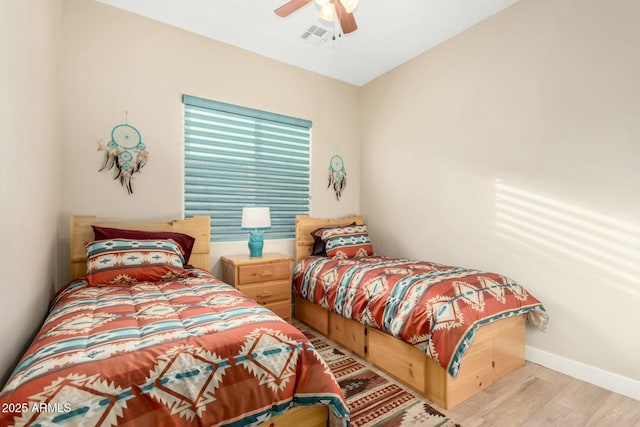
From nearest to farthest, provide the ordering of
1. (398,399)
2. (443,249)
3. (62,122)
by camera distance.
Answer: (398,399), (62,122), (443,249)

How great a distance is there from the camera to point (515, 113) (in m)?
2.50

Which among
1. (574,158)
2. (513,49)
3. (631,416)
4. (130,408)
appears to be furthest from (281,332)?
(513,49)

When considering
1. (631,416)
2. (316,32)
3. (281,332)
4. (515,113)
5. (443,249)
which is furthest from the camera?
(443,249)

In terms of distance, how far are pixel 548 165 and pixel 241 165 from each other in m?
2.73

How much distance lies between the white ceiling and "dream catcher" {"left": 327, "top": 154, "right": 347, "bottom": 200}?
3.74ft

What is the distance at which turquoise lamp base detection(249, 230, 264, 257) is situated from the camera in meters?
2.98

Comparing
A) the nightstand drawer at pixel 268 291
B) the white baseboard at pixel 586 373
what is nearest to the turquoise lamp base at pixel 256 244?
the nightstand drawer at pixel 268 291

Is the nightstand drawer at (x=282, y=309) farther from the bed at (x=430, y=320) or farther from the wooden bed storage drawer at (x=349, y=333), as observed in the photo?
the wooden bed storage drawer at (x=349, y=333)

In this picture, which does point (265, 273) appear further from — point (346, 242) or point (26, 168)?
point (26, 168)

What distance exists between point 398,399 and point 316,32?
3.10 metres

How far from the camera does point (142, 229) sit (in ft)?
8.30

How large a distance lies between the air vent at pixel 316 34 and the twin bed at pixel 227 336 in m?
2.03

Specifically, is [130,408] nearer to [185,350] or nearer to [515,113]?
[185,350]

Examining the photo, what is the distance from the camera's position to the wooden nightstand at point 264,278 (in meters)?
2.72
